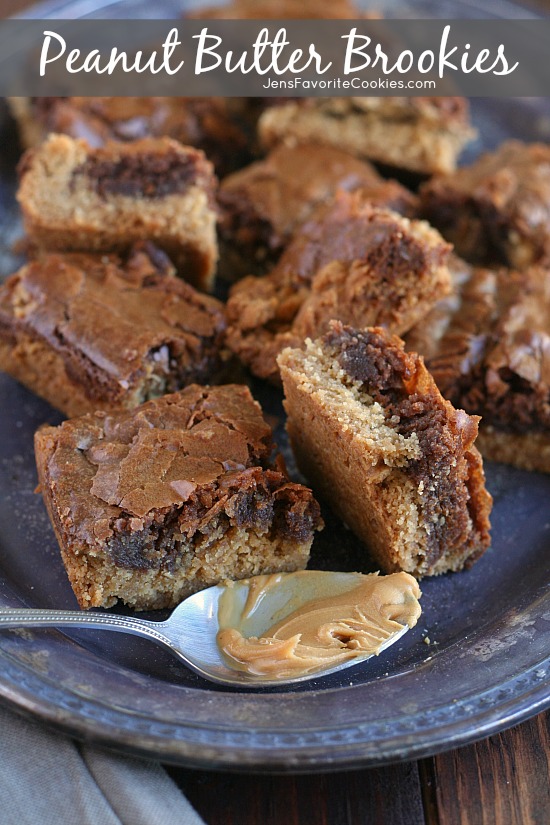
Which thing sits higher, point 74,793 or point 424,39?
point 424,39

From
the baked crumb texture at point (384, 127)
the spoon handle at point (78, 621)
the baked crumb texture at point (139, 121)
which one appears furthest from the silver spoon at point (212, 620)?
the baked crumb texture at point (384, 127)

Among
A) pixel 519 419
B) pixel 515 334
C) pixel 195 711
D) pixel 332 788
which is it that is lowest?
pixel 332 788

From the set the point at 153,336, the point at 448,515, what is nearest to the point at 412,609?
the point at 448,515

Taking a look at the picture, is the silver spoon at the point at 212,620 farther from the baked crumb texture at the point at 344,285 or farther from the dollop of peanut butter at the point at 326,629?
the baked crumb texture at the point at 344,285

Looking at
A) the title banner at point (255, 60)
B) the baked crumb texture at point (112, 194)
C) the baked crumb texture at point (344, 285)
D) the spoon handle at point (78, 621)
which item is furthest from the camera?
the title banner at point (255, 60)

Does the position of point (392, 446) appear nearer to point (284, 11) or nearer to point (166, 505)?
point (166, 505)

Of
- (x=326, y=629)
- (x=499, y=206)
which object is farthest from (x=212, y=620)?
(x=499, y=206)

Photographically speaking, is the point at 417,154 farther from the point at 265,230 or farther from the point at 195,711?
the point at 195,711

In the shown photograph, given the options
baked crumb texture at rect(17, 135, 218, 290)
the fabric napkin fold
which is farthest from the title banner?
the fabric napkin fold
